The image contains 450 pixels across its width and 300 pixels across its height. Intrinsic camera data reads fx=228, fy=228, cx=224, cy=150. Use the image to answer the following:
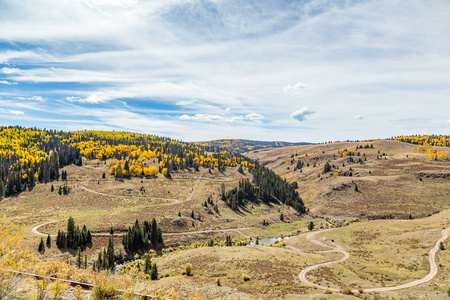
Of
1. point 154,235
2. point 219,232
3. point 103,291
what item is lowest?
point 219,232

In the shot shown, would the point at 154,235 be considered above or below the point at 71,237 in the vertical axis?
below

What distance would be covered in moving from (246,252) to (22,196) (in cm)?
14082

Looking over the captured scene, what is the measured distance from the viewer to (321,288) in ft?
121

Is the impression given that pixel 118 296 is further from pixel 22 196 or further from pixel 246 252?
pixel 22 196

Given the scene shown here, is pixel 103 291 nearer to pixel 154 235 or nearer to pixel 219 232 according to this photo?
pixel 154 235

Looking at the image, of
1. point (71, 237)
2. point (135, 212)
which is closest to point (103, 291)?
point (71, 237)

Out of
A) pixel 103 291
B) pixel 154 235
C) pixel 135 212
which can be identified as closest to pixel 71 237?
pixel 154 235

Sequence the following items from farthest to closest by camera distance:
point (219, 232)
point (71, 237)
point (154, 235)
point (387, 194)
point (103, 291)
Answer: point (387, 194) < point (219, 232) < point (154, 235) < point (71, 237) < point (103, 291)

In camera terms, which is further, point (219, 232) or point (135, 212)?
point (135, 212)

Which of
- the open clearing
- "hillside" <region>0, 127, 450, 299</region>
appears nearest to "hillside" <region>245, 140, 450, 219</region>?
"hillside" <region>0, 127, 450, 299</region>

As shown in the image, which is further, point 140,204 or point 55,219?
point 140,204

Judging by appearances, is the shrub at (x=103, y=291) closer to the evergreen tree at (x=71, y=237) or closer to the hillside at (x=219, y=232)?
the hillside at (x=219, y=232)

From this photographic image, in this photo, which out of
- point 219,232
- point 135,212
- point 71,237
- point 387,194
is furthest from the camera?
point 387,194

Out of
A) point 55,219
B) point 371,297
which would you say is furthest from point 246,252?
point 55,219
